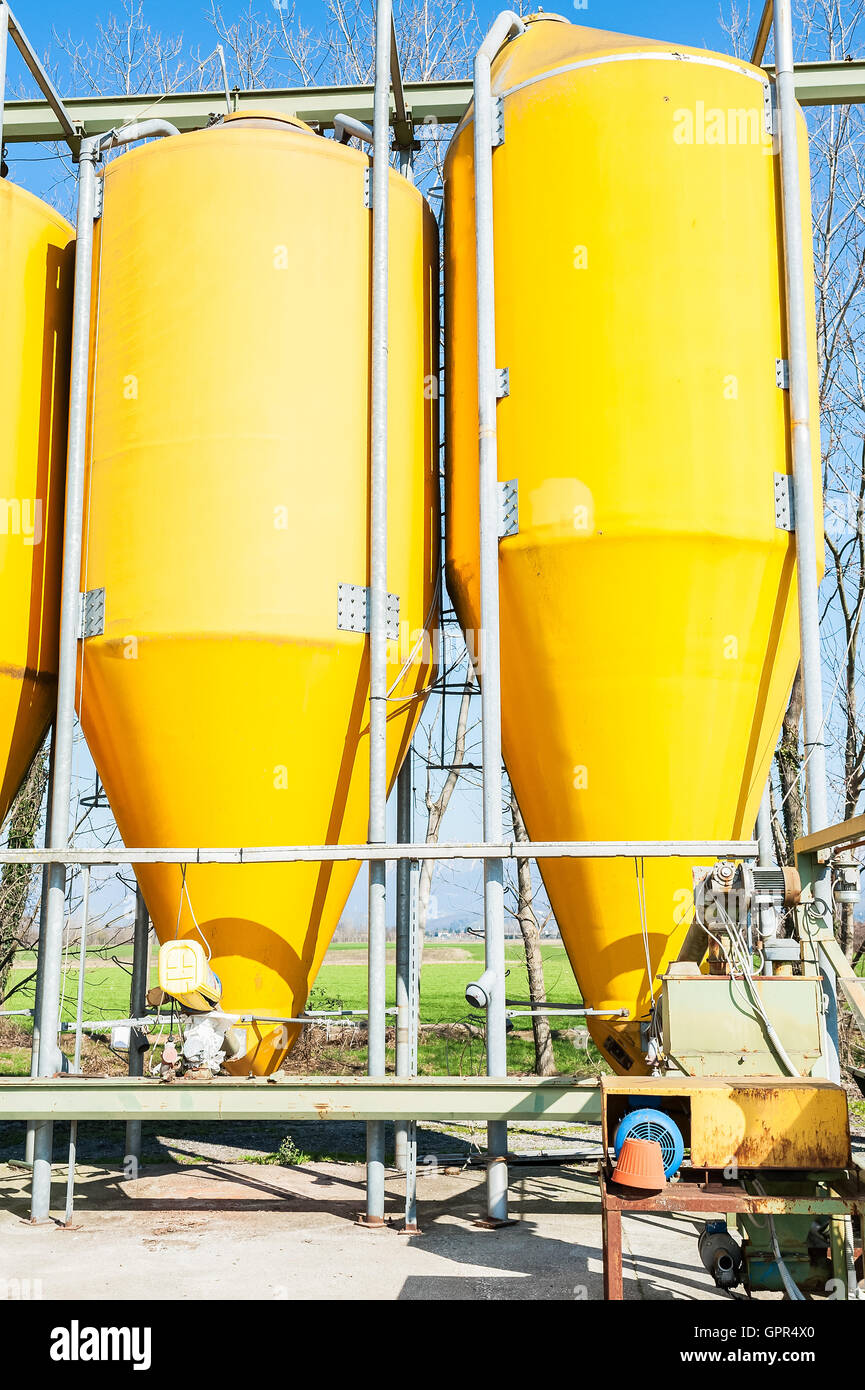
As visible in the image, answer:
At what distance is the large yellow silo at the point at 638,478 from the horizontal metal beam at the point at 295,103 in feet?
5.97

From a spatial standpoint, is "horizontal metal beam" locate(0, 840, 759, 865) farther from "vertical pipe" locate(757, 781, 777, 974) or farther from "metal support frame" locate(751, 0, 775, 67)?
"metal support frame" locate(751, 0, 775, 67)

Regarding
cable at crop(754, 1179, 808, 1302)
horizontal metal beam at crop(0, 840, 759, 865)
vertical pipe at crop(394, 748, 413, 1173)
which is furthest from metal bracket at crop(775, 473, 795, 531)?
cable at crop(754, 1179, 808, 1302)

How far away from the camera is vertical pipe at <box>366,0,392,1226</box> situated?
293 inches

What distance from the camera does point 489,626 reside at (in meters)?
7.57

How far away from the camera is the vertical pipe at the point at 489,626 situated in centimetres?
729

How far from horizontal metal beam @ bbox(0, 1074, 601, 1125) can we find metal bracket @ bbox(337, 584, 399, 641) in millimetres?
2922

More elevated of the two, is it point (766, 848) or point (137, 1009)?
point (766, 848)

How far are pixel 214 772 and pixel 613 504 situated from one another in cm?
316

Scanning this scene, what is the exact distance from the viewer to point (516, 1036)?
19.7 metres

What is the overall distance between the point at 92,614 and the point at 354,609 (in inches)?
71.8

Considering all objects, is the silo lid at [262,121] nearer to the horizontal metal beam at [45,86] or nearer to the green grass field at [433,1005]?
the horizontal metal beam at [45,86]

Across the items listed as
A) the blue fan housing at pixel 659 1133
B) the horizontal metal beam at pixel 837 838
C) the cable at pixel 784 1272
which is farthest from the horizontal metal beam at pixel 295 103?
the cable at pixel 784 1272

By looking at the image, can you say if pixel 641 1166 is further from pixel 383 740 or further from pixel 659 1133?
pixel 383 740

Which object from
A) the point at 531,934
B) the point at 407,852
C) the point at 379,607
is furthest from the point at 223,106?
the point at 531,934
